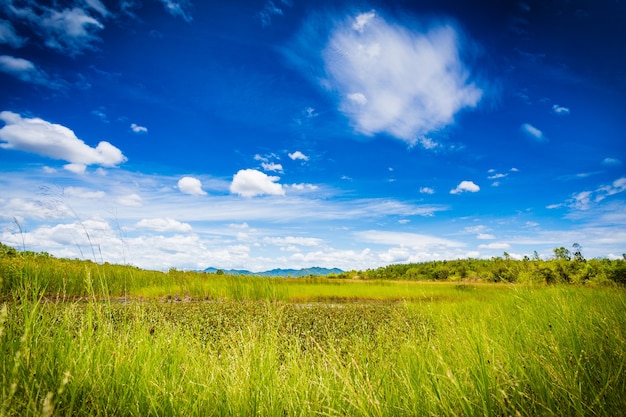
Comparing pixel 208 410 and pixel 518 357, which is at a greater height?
pixel 518 357

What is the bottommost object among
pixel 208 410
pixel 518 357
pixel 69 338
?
pixel 208 410

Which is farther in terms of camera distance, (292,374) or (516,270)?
(516,270)

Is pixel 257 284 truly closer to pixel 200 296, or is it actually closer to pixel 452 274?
pixel 200 296

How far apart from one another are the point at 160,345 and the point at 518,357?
3096mm

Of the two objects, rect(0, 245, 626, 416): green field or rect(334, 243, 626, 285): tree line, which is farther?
rect(334, 243, 626, 285): tree line

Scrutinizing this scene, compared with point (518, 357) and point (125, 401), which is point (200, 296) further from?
point (518, 357)

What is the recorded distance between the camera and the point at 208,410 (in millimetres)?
2545

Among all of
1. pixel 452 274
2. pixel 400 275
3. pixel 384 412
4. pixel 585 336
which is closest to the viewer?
pixel 384 412

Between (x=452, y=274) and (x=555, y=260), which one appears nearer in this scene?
(x=555, y=260)

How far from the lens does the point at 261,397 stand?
2578 mm

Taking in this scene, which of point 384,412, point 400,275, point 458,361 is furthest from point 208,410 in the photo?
point 400,275

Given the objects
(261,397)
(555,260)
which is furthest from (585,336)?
(555,260)

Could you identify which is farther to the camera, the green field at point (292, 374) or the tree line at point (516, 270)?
the tree line at point (516, 270)

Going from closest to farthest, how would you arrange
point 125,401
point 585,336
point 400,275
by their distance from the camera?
point 125,401 < point 585,336 < point 400,275
